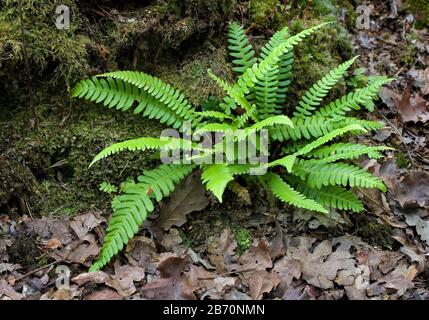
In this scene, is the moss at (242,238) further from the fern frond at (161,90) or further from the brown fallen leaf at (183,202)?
the fern frond at (161,90)

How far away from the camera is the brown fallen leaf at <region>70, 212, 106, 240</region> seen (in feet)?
12.7

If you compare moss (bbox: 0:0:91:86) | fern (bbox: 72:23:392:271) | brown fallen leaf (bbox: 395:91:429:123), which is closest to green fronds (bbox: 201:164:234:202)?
fern (bbox: 72:23:392:271)

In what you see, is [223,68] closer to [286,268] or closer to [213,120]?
[213,120]

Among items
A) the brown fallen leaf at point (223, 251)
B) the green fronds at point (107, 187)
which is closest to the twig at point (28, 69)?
the green fronds at point (107, 187)

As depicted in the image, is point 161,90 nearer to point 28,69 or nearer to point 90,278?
point 28,69

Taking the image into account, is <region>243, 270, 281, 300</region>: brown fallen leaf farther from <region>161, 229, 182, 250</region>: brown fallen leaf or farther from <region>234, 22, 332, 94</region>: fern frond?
<region>234, 22, 332, 94</region>: fern frond

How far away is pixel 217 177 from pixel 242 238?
23.7 inches

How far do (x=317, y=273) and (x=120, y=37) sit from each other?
2471 mm

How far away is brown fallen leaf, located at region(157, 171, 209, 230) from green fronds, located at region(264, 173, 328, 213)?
55 centimetres

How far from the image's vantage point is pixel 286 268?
3.77 meters

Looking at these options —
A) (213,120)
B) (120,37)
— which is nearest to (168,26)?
(120,37)

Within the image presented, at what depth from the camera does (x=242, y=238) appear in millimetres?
4039

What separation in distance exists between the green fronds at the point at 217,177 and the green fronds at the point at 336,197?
0.72 metres
